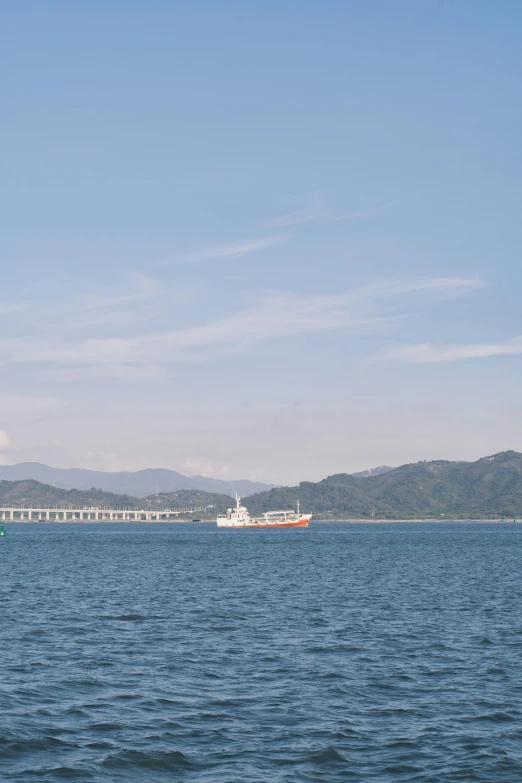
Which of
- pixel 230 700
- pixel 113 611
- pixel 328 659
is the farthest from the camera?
pixel 113 611

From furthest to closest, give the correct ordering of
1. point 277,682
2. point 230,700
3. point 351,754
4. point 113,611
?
point 113,611, point 277,682, point 230,700, point 351,754

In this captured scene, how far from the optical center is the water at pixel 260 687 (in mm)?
27938

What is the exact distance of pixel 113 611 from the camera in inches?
2598

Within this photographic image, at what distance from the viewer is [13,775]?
2675 cm

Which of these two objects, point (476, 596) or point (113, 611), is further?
point (476, 596)

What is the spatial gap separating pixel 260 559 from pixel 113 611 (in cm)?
8398

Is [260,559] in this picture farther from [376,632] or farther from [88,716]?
[88,716]

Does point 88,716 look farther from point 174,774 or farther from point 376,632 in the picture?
point 376,632

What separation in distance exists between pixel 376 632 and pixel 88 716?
1028 inches

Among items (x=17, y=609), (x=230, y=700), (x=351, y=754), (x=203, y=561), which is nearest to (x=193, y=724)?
(x=230, y=700)

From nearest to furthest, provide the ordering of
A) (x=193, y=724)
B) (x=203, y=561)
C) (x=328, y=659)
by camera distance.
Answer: (x=193, y=724), (x=328, y=659), (x=203, y=561)

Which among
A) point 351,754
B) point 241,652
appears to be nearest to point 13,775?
point 351,754

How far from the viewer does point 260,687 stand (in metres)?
38.5

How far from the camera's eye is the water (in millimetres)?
27938
